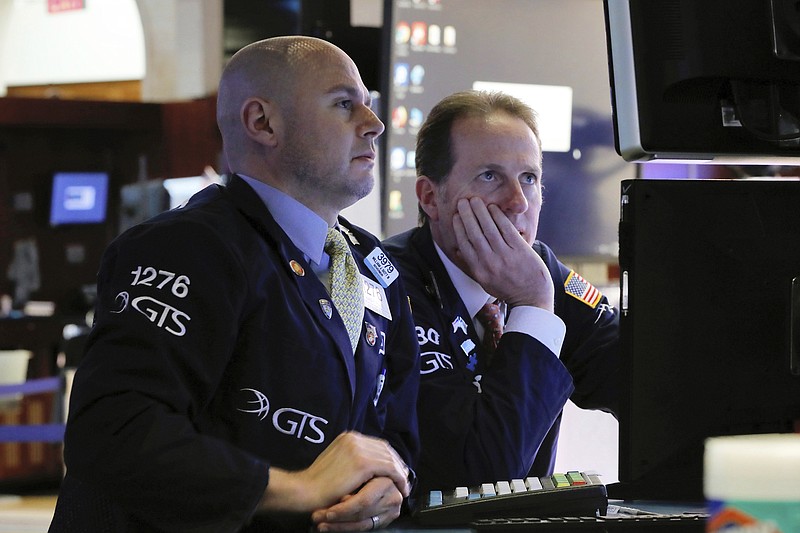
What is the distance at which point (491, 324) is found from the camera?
177 cm

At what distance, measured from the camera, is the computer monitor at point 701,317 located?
1.01 meters

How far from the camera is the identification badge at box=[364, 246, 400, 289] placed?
1524 mm

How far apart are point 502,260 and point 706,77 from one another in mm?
732

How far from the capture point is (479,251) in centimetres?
172

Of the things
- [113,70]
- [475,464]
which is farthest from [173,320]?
[113,70]

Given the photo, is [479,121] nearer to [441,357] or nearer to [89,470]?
[441,357]

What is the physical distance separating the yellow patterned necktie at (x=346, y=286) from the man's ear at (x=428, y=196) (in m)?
0.42

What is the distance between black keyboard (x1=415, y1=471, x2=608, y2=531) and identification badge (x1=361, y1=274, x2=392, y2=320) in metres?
0.38

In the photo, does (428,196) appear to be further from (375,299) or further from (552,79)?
(552,79)

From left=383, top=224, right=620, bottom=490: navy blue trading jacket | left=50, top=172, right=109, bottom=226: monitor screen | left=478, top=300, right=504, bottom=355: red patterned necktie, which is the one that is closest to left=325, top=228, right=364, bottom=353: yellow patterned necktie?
left=383, top=224, right=620, bottom=490: navy blue trading jacket

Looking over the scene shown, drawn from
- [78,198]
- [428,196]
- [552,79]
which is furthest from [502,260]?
[78,198]

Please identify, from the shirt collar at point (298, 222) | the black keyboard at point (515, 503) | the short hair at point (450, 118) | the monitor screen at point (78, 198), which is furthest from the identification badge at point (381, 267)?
the monitor screen at point (78, 198)

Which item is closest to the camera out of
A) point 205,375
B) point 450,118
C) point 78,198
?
point 205,375

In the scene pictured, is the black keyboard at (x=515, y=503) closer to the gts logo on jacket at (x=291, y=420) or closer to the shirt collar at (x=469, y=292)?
the gts logo on jacket at (x=291, y=420)
